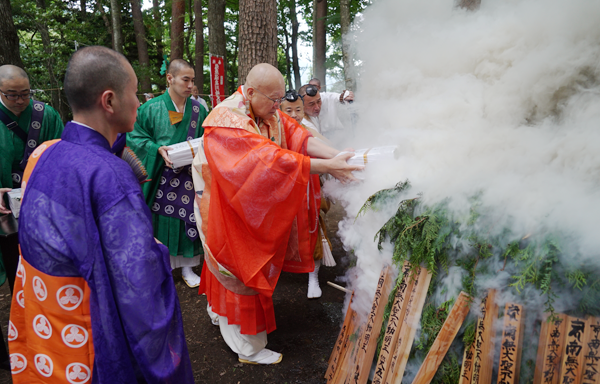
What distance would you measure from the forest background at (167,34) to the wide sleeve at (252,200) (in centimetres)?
195

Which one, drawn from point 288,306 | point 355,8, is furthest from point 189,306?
point 355,8

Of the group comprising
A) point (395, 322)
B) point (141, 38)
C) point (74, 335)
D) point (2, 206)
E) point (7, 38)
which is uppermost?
point (141, 38)

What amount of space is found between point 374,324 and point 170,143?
3.20 metres

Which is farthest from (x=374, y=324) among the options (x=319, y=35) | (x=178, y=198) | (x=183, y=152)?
(x=319, y=35)

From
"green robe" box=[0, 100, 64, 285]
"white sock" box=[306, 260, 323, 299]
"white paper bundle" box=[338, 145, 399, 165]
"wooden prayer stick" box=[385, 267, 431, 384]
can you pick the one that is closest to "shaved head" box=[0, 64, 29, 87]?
"green robe" box=[0, 100, 64, 285]

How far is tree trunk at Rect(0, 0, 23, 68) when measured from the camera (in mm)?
5531

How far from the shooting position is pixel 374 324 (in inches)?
81.0

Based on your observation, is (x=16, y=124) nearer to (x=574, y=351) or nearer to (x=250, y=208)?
(x=250, y=208)

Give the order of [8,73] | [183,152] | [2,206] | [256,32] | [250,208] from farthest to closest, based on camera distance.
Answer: [256,32], [183,152], [8,73], [2,206], [250,208]

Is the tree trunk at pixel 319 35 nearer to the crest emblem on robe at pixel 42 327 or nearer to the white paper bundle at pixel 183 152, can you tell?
the white paper bundle at pixel 183 152

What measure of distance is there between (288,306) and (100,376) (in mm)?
2711

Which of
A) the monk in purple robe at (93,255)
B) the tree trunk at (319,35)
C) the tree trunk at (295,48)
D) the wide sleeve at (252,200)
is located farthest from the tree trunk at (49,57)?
the monk in purple robe at (93,255)

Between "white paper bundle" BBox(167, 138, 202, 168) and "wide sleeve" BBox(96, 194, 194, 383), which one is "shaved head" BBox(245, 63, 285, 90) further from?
"wide sleeve" BBox(96, 194, 194, 383)

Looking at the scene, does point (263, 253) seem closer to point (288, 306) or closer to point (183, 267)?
point (288, 306)
